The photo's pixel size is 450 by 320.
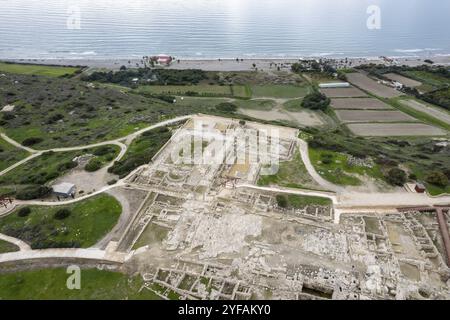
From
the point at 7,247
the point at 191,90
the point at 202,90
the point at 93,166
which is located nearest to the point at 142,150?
the point at 93,166

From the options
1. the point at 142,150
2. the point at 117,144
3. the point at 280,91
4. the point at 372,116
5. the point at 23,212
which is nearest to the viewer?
the point at 23,212

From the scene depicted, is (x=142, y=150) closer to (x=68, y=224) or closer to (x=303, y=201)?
(x=68, y=224)

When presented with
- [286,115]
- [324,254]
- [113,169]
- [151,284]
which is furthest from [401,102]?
[151,284]

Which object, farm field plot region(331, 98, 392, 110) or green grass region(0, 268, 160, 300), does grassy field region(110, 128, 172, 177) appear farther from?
farm field plot region(331, 98, 392, 110)

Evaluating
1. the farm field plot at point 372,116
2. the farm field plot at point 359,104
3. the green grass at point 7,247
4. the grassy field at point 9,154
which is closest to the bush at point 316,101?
the farm field plot at point 359,104

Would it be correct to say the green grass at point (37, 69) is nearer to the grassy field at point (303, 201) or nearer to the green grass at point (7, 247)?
the green grass at point (7, 247)
